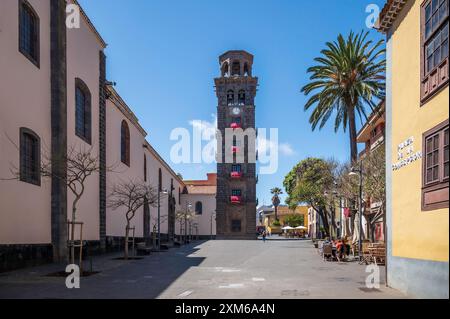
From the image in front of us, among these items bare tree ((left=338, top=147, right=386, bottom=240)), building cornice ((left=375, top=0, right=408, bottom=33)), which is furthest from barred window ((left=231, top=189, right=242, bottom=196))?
building cornice ((left=375, top=0, right=408, bottom=33))

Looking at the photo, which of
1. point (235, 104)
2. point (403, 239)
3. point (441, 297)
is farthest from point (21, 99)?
point (235, 104)

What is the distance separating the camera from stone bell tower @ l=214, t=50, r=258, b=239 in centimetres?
8162

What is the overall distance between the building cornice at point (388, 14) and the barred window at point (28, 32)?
14643 mm

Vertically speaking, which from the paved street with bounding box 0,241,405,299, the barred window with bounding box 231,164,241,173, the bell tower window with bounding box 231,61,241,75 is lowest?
the paved street with bounding box 0,241,405,299

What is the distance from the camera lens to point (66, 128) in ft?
86.6

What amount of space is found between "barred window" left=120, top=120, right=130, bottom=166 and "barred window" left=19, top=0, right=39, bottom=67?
62.2 feet

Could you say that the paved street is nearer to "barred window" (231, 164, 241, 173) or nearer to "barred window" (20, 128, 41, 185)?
"barred window" (20, 128, 41, 185)

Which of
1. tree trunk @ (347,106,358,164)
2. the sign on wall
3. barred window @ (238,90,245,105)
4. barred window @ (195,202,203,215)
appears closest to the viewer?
the sign on wall

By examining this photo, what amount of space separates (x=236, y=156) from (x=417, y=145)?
68.2 meters

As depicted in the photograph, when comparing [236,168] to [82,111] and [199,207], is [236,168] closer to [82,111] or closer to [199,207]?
[199,207]

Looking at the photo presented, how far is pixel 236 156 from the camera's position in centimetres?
8169

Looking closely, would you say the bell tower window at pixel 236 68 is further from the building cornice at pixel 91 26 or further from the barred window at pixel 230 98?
the building cornice at pixel 91 26
